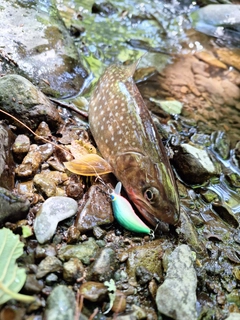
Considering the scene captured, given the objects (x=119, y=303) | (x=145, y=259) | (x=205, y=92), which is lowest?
(x=205, y=92)

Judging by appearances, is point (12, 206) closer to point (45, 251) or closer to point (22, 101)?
point (45, 251)

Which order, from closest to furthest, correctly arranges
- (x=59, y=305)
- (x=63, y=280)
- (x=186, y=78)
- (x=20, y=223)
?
(x=59, y=305) → (x=63, y=280) → (x=20, y=223) → (x=186, y=78)

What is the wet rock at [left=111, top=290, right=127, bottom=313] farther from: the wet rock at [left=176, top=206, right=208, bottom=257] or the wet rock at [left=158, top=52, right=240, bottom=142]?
the wet rock at [left=158, top=52, right=240, bottom=142]

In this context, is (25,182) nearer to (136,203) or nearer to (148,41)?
(136,203)

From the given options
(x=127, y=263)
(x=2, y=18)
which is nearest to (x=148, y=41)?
(x=2, y=18)

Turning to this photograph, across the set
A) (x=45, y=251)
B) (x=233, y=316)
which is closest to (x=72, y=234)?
(x=45, y=251)

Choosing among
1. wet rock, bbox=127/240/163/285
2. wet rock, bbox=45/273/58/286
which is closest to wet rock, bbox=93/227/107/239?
wet rock, bbox=127/240/163/285
